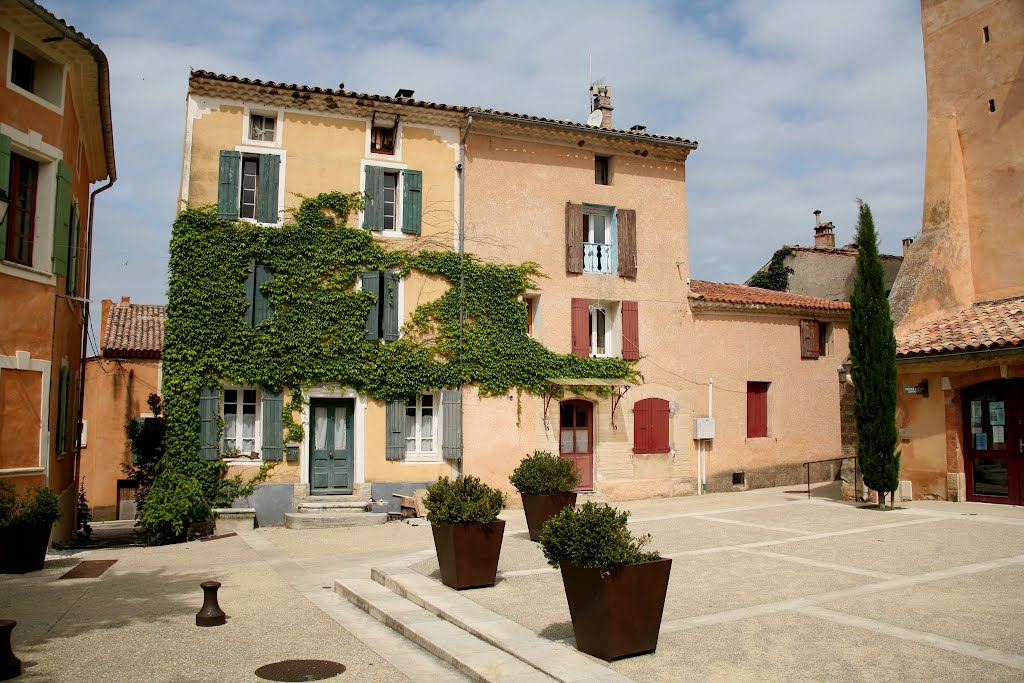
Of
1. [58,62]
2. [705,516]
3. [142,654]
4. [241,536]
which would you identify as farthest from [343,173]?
[142,654]

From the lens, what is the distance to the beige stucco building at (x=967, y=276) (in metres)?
14.6

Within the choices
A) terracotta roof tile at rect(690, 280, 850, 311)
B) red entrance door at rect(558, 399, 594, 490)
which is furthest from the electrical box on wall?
terracotta roof tile at rect(690, 280, 850, 311)

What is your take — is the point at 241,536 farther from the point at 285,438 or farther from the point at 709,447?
the point at 709,447

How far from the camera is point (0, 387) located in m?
11.6

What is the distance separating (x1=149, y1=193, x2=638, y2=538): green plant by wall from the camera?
50.9ft

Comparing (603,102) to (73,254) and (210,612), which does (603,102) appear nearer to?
(73,254)

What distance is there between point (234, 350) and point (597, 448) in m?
8.48

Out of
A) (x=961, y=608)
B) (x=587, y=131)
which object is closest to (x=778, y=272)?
(x=587, y=131)

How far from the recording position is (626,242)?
Answer: 1938 cm

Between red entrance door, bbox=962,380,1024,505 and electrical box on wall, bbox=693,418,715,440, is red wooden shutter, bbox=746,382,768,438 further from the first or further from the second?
red entrance door, bbox=962,380,1024,505

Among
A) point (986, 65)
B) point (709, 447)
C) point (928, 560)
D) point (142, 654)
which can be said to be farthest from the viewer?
point (709, 447)

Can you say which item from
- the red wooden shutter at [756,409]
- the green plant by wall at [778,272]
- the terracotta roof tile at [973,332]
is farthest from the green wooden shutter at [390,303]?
the green plant by wall at [778,272]

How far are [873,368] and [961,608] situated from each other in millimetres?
8321

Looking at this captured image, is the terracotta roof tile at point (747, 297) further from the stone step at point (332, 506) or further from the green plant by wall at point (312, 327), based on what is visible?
the stone step at point (332, 506)
